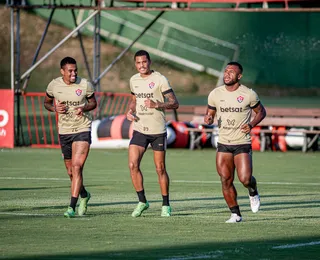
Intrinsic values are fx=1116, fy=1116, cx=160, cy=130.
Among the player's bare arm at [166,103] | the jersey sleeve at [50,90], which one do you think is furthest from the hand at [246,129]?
the jersey sleeve at [50,90]

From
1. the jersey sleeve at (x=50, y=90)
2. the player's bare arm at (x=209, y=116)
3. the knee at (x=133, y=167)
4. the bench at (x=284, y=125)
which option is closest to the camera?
the player's bare arm at (x=209, y=116)

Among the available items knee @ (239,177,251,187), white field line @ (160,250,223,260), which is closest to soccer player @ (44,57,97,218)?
knee @ (239,177,251,187)

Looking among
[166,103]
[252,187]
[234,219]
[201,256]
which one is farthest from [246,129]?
[201,256]

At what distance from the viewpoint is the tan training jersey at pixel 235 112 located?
532 inches

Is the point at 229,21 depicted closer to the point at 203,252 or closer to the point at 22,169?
the point at 22,169

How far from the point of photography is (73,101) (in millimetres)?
14461

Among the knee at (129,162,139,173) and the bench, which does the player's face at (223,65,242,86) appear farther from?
the bench

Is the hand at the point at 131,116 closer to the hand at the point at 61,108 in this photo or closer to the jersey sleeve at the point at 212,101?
the hand at the point at 61,108

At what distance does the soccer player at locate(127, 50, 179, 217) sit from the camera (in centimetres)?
1427

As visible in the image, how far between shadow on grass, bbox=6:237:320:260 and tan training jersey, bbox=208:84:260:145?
2.05 m

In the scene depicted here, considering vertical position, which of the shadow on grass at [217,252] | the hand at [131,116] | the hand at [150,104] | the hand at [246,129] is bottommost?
the shadow on grass at [217,252]

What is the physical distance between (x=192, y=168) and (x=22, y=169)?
3.33 meters

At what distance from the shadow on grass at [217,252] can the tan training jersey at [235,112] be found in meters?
2.05

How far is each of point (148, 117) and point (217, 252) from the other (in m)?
3.75
